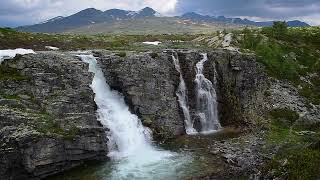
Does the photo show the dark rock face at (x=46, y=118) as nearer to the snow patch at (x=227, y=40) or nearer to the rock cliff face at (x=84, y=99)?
the rock cliff face at (x=84, y=99)

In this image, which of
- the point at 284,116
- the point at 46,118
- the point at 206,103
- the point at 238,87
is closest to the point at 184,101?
the point at 206,103

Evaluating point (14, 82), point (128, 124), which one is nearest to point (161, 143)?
point (128, 124)

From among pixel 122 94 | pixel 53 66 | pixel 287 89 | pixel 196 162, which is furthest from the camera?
pixel 287 89

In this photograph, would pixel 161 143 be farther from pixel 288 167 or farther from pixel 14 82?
pixel 288 167

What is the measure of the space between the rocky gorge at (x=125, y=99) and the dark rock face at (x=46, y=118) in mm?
104

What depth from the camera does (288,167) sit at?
32219 mm

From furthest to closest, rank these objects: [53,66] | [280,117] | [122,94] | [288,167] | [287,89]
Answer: [287,89], [280,117], [122,94], [53,66], [288,167]

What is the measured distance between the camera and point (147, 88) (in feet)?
216

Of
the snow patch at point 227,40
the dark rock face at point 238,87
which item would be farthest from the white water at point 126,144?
the snow patch at point 227,40

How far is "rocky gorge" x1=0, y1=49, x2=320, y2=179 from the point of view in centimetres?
4797

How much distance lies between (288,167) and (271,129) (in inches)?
1436

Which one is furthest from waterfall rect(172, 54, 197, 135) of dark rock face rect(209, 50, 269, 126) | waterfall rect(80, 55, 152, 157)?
waterfall rect(80, 55, 152, 157)

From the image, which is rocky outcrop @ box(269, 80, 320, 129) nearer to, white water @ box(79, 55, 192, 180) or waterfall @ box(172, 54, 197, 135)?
waterfall @ box(172, 54, 197, 135)

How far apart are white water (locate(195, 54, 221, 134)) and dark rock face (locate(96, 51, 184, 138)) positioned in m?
4.52
